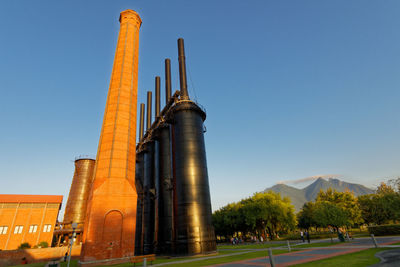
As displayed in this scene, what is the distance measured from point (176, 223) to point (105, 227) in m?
7.41

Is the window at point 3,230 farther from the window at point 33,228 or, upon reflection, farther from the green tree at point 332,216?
the green tree at point 332,216

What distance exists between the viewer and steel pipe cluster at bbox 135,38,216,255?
22.2 meters

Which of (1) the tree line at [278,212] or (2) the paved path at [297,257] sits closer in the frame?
(2) the paved path at [297,257]

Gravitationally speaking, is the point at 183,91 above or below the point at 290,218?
above

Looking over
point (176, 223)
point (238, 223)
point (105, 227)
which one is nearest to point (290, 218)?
point (238, 223)

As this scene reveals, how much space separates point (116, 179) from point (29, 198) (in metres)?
33.3

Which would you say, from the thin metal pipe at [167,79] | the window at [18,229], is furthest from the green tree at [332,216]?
the window at [18,229]

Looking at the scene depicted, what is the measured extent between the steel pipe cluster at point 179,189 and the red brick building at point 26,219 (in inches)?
811

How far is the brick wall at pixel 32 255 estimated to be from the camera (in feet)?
95.6

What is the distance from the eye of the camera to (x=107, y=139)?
929 inches

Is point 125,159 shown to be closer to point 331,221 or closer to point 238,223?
point 331,221

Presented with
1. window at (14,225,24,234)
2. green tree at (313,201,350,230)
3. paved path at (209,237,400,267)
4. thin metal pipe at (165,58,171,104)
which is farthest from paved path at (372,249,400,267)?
window at (14,225,24,234)

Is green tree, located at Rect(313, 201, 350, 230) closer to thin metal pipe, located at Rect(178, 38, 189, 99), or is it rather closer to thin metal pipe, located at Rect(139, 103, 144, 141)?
thin metal pipe, located at Rect(178, 38, 189, 99)

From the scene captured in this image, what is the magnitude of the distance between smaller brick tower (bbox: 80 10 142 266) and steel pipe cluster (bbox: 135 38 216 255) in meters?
4.95
